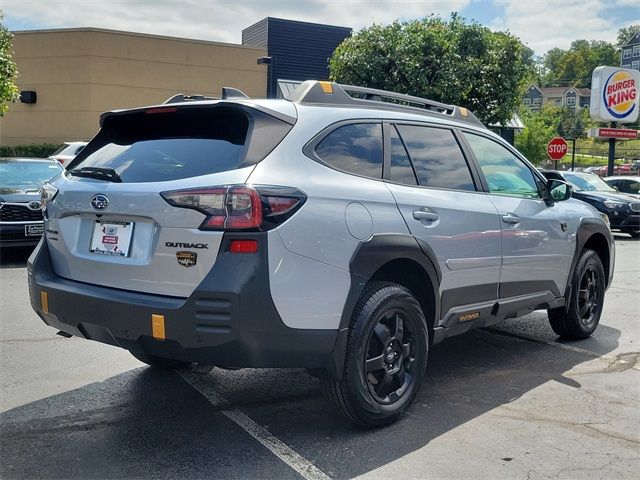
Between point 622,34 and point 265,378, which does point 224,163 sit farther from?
point 622,34

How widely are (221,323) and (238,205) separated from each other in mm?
576

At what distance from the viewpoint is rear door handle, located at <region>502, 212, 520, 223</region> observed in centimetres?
473

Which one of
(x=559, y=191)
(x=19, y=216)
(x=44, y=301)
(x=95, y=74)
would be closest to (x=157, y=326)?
(x=44, y=301)

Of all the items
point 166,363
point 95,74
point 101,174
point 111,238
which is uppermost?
point 95,74

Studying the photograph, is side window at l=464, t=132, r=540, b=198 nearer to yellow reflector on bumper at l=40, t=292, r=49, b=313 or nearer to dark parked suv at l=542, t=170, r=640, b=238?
yellow reflector on bumper at l=40, t=292, r=49, b=313

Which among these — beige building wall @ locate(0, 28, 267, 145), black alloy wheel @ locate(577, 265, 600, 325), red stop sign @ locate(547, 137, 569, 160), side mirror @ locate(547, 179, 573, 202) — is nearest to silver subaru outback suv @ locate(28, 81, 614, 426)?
side mirror @ locate(547, 179, 573, 202)

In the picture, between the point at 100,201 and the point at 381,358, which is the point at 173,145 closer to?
the point at 100,201

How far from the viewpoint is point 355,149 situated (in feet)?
12.7

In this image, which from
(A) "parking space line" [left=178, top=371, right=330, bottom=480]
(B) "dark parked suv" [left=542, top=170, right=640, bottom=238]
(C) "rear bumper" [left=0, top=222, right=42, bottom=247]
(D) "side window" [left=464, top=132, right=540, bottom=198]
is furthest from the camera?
(B) "dark parked suv" [left=542, top=170, right=640, bottom=238]

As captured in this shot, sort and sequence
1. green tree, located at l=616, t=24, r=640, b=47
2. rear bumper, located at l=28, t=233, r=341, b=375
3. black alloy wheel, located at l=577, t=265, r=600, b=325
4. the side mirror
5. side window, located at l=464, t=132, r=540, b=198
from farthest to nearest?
green tree, located at l=616, t=24, r=640, b=47 < black alloy wheel, located at l=577, t=265, r=600, b=325 < the side mirror < side window, located at l=464, t=132, r=540, b=198 < rear bumper, located at l=28, t=233, r=341, b=375

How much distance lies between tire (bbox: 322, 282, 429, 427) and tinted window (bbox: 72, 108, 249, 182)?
112 centimetres

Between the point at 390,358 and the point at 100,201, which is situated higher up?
the point at 100,201

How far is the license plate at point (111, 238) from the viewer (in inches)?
135

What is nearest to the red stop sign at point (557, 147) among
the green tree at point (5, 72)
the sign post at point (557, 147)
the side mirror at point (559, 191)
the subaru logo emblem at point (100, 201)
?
the sign post at point (557, 147)
